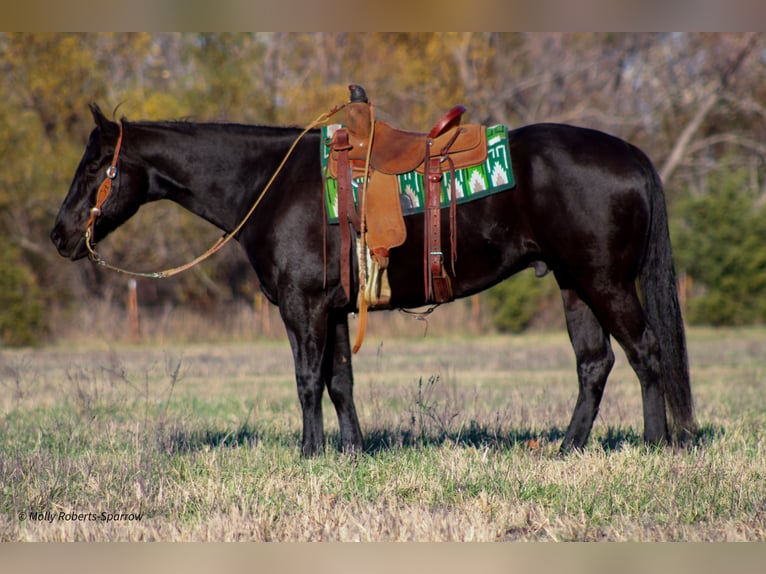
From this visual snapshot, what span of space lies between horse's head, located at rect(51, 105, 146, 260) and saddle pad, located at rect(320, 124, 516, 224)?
1.56m

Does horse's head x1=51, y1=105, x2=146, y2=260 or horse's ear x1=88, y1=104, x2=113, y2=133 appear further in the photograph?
horse's head x1=51, y1=105, x2=146, y2=260

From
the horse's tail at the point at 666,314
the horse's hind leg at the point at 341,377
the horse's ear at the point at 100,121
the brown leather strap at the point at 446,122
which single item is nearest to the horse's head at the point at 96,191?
the horse's ear at the point at 100,121

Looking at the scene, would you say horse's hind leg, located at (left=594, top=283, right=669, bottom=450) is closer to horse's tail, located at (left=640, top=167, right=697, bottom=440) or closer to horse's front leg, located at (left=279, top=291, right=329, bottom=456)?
horse's tail, located at (left=640, top=167, right=697, bottom=440)

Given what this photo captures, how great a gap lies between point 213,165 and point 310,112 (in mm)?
20259

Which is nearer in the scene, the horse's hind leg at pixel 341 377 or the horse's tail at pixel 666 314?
the horse's tail at pixel 666 314

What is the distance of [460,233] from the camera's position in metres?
6.35

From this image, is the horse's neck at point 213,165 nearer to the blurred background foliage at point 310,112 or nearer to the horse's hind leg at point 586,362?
the horse's hind leg at point 586,362

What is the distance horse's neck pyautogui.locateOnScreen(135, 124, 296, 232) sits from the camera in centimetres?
676

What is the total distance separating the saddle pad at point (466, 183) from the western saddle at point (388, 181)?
0.13 ft

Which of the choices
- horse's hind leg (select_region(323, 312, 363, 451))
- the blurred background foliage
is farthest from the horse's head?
the blurred background foliage

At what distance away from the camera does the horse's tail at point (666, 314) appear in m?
6.39

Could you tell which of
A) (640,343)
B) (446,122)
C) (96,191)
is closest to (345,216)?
(446,122)

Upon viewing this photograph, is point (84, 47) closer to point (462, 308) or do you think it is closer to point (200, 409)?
point (462, 308)

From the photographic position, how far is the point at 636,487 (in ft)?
18.0
